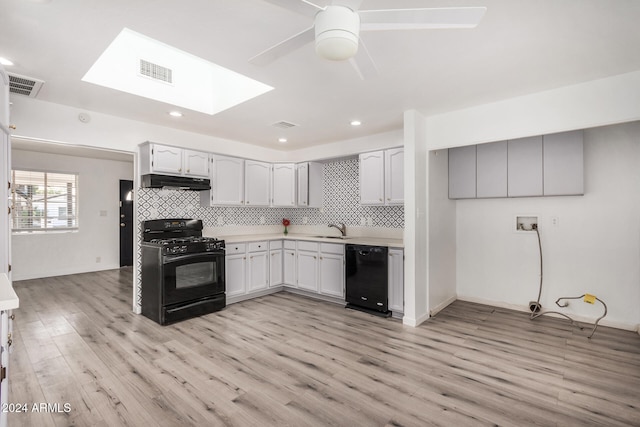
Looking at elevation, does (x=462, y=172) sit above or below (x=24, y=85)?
below

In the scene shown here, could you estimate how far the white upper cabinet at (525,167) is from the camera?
3713 millimetres

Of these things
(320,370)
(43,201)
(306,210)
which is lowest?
(320,370)

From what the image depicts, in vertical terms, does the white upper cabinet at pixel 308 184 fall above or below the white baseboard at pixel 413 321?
above

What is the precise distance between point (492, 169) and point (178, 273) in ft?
13.7

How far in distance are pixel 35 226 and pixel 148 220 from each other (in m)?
3.95

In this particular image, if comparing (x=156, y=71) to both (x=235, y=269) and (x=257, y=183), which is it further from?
(x=235, y=269)

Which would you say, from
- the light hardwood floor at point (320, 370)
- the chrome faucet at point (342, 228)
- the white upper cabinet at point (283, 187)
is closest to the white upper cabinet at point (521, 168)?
the light hardwood floor at point (320, 370)

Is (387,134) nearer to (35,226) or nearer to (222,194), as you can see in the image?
(222,194)

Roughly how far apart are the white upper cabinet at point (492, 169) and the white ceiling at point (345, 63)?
0.97m

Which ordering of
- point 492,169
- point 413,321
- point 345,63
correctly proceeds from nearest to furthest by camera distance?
point 345,63, point 413,321, point 492,169

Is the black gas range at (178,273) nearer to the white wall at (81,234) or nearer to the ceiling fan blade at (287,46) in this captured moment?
the ceiling fan blade at (287,46)

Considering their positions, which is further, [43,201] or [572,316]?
[43,201]

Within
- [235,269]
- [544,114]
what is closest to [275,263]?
[235,269]

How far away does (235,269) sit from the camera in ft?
14.3
